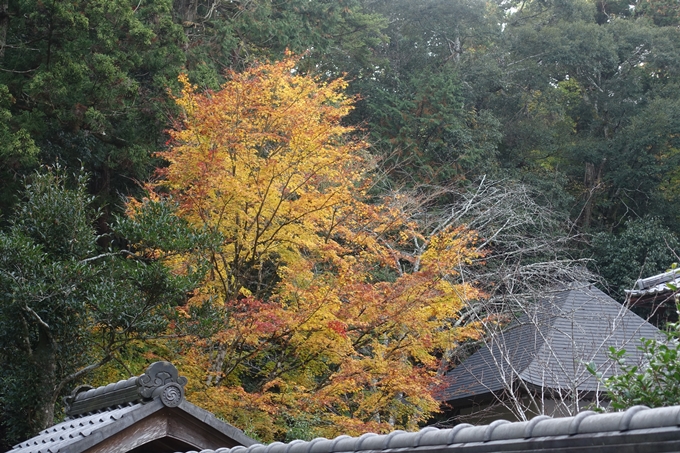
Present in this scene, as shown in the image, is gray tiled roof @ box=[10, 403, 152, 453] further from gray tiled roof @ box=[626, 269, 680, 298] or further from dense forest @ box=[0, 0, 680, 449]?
gray tiled roof @ box=[626, 269, 680, 298]

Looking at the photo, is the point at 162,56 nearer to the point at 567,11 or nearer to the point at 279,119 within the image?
the point at 279,119

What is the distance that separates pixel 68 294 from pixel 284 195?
3616 millimetres

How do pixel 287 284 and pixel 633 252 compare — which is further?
pixel 633 252

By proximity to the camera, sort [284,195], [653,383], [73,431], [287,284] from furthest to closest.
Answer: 1. [284,195]
2. [287,284]
3. [73,431]
4. [653,383]

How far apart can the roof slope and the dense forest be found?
3616 millimetres

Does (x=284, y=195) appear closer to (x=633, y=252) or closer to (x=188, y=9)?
(x=188, y=9)

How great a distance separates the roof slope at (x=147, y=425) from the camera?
518 cm

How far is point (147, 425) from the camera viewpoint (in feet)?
17.6

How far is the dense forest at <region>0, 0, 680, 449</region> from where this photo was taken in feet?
31.8

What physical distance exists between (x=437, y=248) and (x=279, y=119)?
12.9 feet

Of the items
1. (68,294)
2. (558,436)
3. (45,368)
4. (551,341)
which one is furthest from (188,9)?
(558,436)

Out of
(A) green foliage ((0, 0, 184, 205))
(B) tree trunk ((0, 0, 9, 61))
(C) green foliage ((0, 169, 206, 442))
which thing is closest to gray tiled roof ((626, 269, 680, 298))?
(C) green foliage ((0, 169, 206, 442))

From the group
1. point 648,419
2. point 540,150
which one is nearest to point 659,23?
point 540,150

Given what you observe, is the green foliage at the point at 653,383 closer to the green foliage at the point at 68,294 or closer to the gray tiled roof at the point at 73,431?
the gray tiled roof at the point at 73,431
